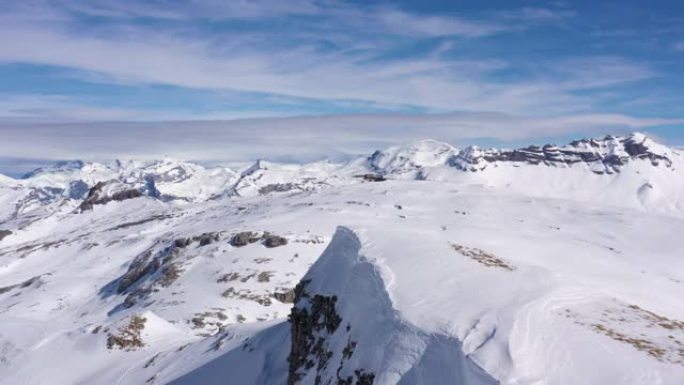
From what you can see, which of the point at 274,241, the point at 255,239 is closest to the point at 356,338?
the point at 274,241

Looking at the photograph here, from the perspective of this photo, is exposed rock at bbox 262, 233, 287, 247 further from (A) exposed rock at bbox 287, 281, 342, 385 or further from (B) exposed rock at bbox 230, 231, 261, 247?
(A) exposed rock at bbox 287, 281, 342, 385

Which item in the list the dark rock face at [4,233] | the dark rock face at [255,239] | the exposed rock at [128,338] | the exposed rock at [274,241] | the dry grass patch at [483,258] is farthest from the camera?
the dark rock face at [4,233]

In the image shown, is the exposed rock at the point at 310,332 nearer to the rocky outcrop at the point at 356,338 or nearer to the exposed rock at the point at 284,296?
the rocky outcrop at the point at 356,338

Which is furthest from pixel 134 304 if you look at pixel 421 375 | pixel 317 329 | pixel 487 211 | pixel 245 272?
pixel 487 211

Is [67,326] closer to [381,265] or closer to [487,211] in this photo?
[381,265]

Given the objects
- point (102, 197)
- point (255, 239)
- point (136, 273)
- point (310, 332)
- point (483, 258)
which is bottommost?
point (102, 197)

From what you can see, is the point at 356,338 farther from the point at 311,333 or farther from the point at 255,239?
the point at 255,239

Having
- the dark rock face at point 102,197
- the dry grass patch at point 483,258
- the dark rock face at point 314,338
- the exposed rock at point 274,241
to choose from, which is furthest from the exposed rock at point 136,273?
the dark rock face at point 102,197

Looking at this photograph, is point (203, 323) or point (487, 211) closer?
point (203, 323)
